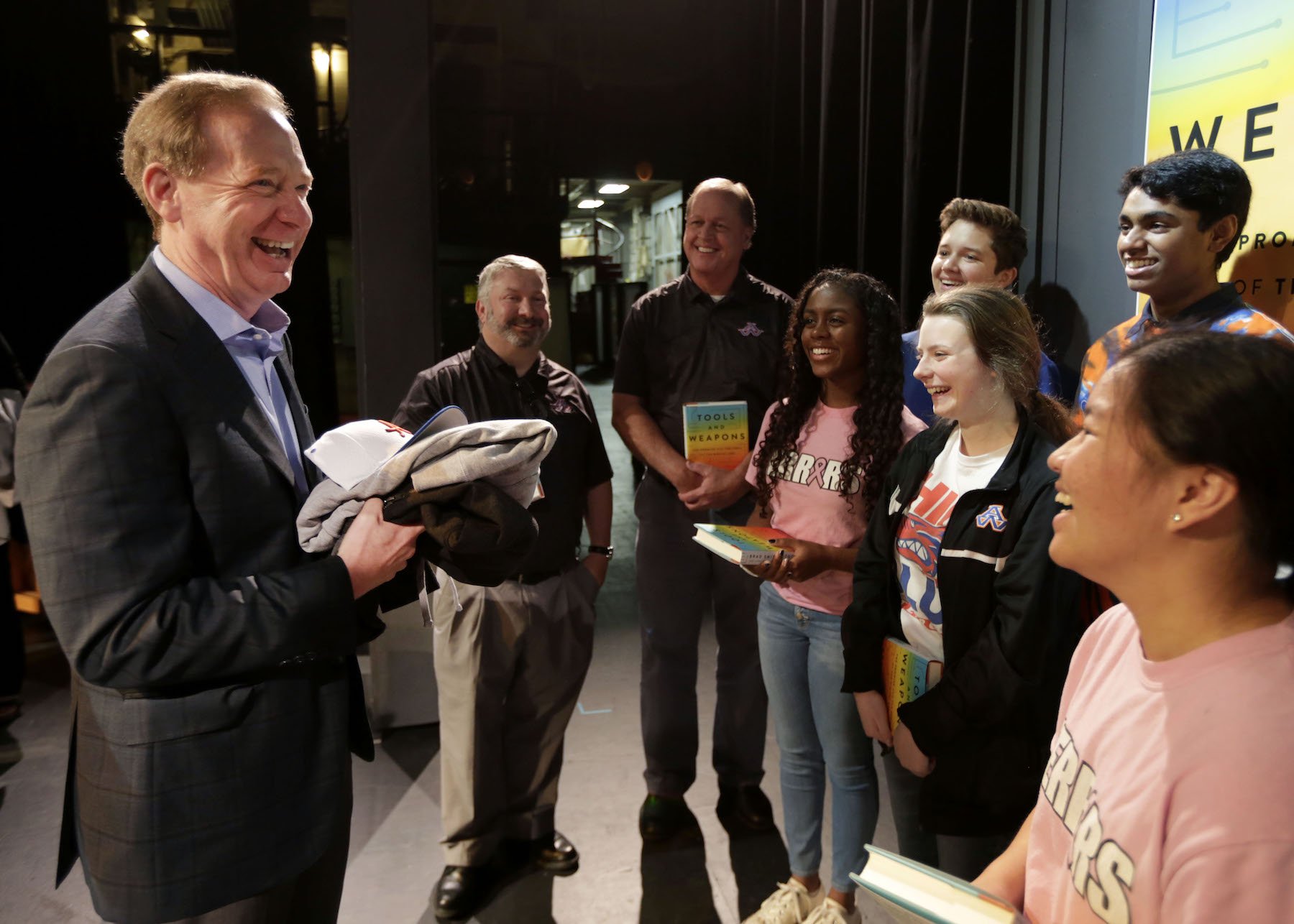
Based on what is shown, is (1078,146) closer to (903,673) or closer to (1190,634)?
(903,673)

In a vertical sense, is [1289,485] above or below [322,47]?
below

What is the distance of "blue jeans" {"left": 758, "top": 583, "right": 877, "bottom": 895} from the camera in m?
2.03

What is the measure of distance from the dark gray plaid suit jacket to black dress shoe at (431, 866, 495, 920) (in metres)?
1.22

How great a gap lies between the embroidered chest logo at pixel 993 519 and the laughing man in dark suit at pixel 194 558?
1036mm

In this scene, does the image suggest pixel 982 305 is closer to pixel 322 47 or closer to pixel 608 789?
pixel 608 789

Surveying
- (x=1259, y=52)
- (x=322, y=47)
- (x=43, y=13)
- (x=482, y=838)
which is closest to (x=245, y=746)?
(x=482, y=838)

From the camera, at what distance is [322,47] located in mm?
4914

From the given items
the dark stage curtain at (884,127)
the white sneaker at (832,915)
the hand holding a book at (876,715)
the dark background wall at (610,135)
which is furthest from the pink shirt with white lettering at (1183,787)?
the dark stage curtain at (884,127)

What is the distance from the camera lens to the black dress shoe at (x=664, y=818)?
2.64 meters

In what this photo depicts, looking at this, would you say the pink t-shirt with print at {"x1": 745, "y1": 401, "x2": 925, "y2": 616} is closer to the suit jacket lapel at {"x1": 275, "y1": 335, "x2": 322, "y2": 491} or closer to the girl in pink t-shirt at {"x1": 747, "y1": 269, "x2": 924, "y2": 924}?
the girl in pink t-shirt at {"x1": 747, "y1": 269, "x2": 924, "y2": 924}

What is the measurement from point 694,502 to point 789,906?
1155mm

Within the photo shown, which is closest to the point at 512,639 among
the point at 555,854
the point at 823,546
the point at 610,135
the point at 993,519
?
the point at 555,854

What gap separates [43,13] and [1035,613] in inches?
228

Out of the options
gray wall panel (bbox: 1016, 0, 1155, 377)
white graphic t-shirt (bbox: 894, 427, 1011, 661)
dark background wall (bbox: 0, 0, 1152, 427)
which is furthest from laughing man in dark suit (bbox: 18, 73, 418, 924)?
gray wall panel (bbox: 1016, 0, 1155, 377)
